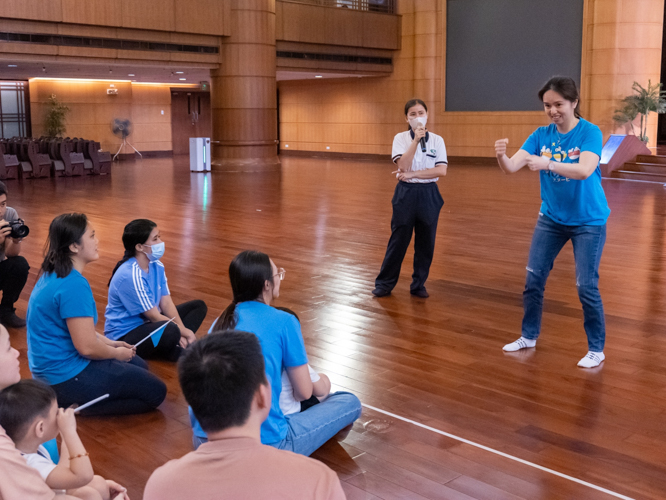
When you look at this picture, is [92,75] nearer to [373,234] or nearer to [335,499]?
[373,234]

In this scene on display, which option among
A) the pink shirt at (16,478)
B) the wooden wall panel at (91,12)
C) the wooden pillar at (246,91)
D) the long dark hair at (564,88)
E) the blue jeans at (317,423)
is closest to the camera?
the pink shirt at (16,478)

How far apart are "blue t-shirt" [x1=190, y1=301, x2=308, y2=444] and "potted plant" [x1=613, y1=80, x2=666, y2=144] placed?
52.0 ft

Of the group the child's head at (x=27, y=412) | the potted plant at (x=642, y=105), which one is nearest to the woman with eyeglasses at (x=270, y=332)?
the child's head at (x=27, y=412)

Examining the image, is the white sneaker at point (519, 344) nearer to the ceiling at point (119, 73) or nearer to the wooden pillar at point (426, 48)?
the ceiling at point (119, 73)

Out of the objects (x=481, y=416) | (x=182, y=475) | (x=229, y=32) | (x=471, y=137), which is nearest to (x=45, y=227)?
(x=481, y=416)

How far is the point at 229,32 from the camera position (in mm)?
16766

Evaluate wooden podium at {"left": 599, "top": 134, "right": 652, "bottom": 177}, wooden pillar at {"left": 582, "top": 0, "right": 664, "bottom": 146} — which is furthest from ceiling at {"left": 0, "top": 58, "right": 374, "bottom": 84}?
wooden podium at {"left": 599, "top": 134, "right": 652, "bottom": 177}

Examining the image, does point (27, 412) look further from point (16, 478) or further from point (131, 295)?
point (131, 295)

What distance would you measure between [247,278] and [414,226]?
9.71 ft

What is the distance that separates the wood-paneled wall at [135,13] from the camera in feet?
45.6

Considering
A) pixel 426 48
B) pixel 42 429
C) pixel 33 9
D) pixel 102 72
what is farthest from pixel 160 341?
pixel 102 72

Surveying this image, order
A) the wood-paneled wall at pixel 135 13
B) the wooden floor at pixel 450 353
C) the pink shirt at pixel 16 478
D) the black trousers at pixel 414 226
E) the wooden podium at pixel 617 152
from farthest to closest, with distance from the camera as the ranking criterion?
the wooden podium at pixel 617 152
the wood-paneled wall at pixel 135 13
the black trousers at pixel 414 226
the wooden floor at pixel 450 353
the pink shirt at pixel 16 478

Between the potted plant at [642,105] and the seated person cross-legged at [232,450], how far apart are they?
16726 millimetres

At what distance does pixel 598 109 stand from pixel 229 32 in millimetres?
9259
